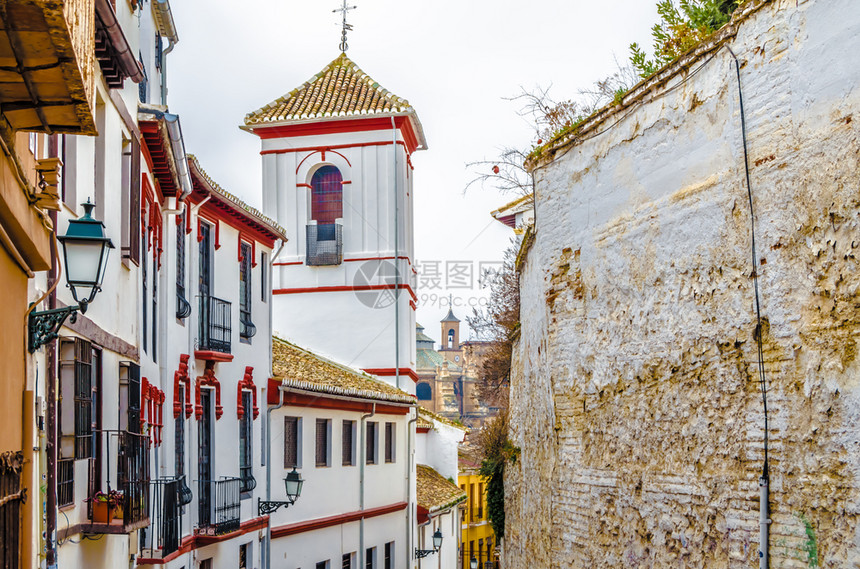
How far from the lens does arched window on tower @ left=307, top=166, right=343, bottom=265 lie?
28203 mm

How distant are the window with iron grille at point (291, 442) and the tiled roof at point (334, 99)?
10683mm

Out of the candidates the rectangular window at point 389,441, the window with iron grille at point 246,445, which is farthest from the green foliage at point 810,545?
the rectangular window at point 389,441

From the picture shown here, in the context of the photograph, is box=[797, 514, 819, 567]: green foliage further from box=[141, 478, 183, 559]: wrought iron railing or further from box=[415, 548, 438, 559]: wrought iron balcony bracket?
box=[415, 548, 438, 559]: wrought iron balcony bracket

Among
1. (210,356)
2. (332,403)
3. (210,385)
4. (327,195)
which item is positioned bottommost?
(332,403)

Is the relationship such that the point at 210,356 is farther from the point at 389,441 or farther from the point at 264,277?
the point at 389,441

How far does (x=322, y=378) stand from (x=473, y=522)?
93.3ft

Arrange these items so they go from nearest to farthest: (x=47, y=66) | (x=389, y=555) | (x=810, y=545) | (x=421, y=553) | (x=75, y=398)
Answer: (x=47, y=66), (x=810, y=545), (x=75, y=398), (x=389, y=555), (x=421, y=553)

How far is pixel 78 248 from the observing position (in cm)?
663

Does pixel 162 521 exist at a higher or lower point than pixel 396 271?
lower

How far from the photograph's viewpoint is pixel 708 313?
8.16 metres

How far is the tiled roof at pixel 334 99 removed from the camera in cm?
2847

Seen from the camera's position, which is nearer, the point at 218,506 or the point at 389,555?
the point at 218,506

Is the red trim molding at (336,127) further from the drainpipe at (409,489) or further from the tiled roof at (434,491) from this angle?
the tiled roof at (434,491)

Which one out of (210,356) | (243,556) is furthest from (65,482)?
(243,556)
